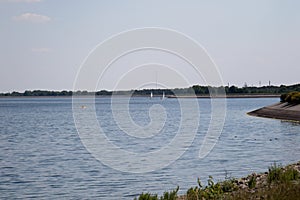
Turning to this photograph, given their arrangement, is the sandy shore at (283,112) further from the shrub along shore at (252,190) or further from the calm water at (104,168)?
the shrub along shore at (252,190)

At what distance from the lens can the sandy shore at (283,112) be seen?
2823 inches

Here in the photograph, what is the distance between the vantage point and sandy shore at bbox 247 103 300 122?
2823 inches

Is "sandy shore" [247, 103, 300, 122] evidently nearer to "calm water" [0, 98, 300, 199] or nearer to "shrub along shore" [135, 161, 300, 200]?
"calm water" [0, 98, 300, 199]

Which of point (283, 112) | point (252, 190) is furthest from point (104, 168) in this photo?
point (283, 112)

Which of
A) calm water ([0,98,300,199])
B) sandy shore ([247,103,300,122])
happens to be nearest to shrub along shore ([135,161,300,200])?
calm water ([0,98,300,199])

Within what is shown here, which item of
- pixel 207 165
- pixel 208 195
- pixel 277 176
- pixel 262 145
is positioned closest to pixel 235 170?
pixel 207 165

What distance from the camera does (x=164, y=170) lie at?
1126 inches

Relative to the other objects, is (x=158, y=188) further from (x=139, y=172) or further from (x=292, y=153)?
(x=292, y=153)

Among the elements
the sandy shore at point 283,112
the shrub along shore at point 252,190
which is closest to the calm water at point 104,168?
the shrub along shore at point 252,190

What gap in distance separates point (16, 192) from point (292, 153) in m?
20.0

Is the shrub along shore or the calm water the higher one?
the shrub along shore

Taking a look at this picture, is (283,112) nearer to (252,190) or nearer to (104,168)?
(104,168)

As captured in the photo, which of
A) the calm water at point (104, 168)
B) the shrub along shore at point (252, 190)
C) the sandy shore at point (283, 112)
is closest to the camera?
the shrub along shore at point (252, 190)

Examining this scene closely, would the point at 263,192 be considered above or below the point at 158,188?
above
